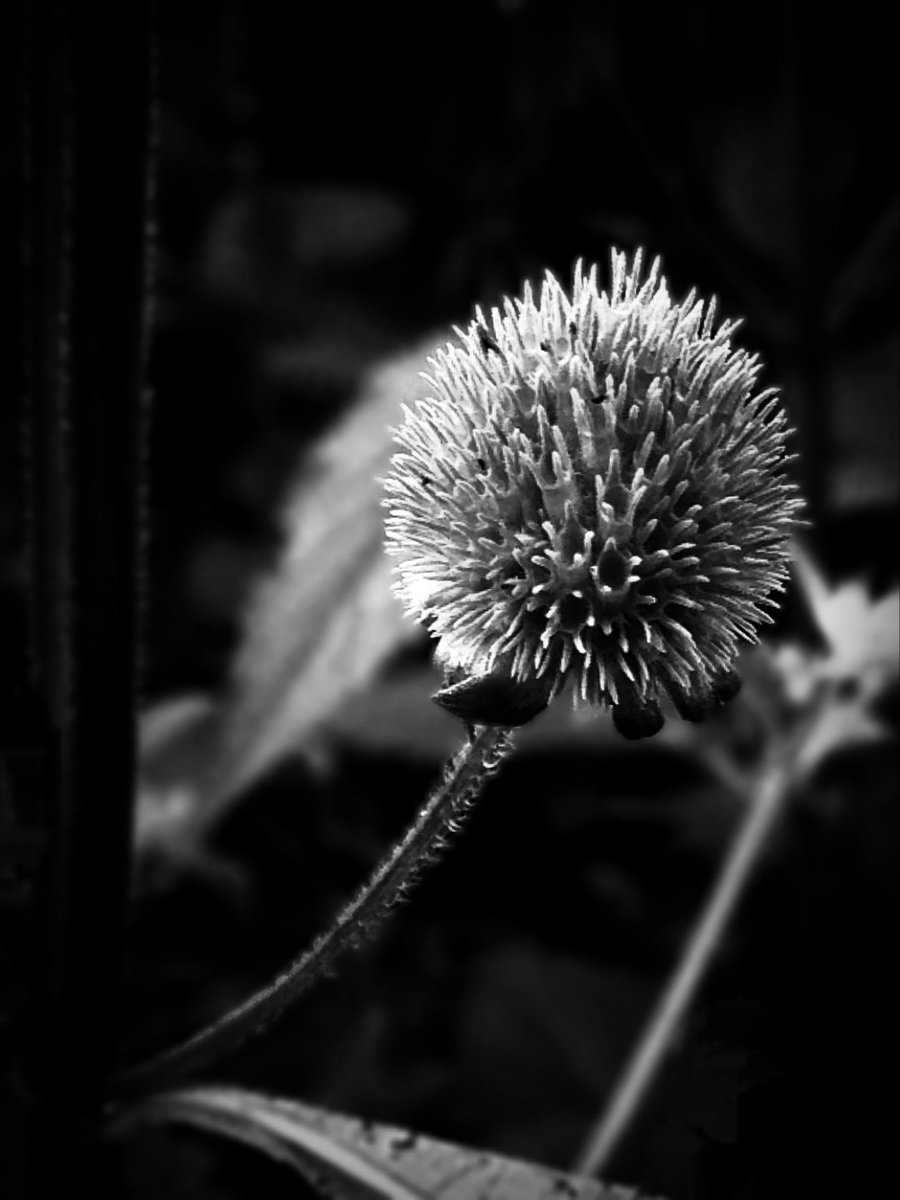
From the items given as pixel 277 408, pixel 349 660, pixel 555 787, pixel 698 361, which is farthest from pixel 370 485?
pixel 277 408

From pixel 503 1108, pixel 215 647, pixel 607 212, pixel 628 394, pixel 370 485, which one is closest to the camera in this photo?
pixel 628 394

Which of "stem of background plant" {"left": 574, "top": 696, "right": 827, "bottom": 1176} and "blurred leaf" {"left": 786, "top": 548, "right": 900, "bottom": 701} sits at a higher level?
"blurred leaf" {"left": 786, "top": 548, "right": 900, "bottom": 701}

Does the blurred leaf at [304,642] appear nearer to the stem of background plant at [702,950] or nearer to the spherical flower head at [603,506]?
the stem of background plant at [702,950]

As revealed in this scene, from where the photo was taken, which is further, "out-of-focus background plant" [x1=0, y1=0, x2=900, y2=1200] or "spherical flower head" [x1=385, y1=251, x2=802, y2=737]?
"out-of-focus background plant" [x1=0, y1=0, x2=900, y2=1200]

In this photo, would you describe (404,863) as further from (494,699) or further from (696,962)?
(696,962)

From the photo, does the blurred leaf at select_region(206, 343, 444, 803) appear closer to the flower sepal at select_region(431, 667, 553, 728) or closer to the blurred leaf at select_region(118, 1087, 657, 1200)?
the blurred leaf at select_region(118, 1087, 657, 1200)

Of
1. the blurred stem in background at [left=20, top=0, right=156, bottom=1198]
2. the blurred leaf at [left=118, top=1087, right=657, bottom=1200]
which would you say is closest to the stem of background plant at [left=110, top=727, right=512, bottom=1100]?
the blurred leaf at [left=118, top=1087, right=657, bottom=1200]

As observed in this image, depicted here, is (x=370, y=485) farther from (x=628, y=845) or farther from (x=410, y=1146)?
(x=628, y=845)

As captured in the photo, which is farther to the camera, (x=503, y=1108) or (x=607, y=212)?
(x=607, y=212)
